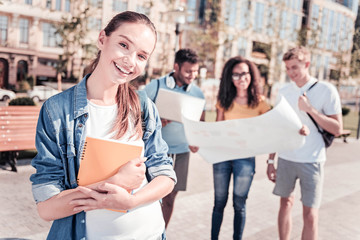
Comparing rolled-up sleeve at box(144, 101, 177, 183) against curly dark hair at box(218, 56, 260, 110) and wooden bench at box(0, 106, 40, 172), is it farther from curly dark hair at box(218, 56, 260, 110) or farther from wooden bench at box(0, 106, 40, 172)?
wooden bench at box(0, 106, 40, 172)

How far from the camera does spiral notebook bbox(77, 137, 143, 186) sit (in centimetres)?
125

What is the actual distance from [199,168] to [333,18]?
132 feet

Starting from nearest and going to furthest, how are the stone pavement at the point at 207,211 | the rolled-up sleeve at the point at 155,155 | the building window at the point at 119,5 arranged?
the rolled-up sleeve at the point at 155,155, the stone pavement at the point at 207,211, the building window at the point at 119,5

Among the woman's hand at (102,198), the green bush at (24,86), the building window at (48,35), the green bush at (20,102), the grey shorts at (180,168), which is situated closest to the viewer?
the woman's hand at (102,198)

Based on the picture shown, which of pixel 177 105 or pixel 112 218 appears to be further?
pixel 177 105

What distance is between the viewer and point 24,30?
23.7 metres

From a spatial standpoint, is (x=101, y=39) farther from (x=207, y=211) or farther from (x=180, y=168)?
(x=207, y=211)

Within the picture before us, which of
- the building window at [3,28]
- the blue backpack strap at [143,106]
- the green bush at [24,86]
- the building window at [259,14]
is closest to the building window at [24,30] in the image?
the building window at [3,28]

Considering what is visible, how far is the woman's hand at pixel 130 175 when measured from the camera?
1242 millimetres

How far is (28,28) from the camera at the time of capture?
2316 cm

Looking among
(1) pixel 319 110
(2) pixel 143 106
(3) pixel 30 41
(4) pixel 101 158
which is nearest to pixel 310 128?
(1) pixel 319 110

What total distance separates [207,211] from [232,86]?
1948 mm

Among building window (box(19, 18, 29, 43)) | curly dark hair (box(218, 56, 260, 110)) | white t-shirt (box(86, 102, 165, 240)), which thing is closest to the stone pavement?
curly dark hair (box(218, 56, 260, 110))

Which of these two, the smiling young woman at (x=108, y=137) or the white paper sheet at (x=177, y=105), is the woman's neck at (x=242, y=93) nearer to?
the white paper sheet at (x=177, y=105)
